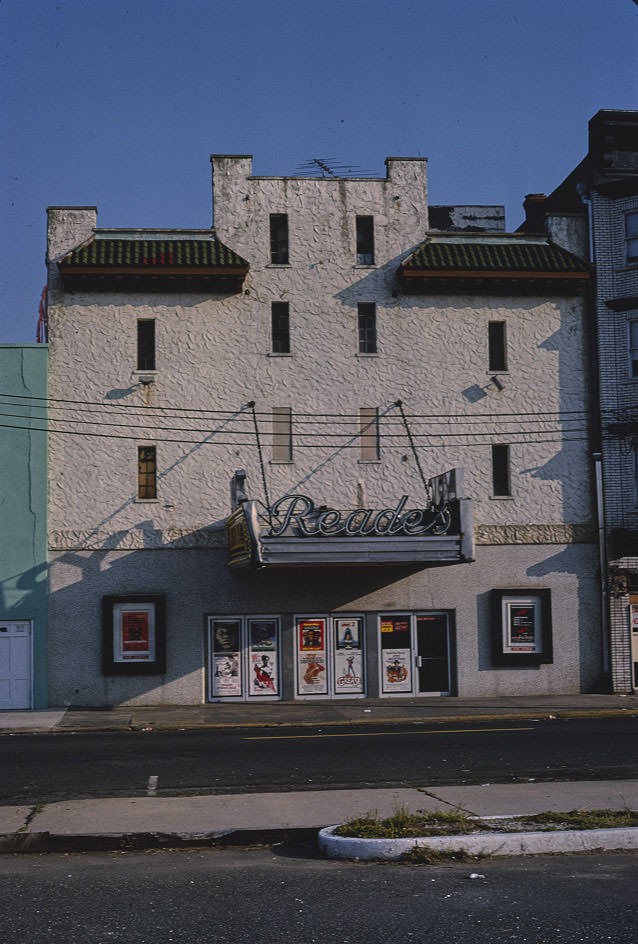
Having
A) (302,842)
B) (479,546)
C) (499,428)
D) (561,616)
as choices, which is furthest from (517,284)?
(302,842)

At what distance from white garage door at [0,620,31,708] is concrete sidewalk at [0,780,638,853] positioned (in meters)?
16.4

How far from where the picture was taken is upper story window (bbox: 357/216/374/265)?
31453 mm

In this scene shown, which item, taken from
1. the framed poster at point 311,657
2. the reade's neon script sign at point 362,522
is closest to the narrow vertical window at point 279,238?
the reade's neon script sign at point 362,522

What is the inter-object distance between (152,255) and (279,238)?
12.7 feet

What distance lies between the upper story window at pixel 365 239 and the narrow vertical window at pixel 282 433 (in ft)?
17.0

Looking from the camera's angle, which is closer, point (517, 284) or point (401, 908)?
point (401, 908)

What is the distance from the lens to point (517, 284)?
103 feet

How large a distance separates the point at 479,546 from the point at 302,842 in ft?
66.7

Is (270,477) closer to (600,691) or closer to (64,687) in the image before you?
(64,687)

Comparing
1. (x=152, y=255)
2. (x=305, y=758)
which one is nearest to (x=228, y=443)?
(x=152, y=255)

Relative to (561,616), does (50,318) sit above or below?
above

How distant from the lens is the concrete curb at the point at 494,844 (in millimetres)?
9750

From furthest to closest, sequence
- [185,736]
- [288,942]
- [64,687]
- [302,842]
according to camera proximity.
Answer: [64,687]
[185,736]
[302,842]
[288,942]

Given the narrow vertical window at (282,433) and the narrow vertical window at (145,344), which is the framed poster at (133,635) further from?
the narrow vertical window at (145,344)
